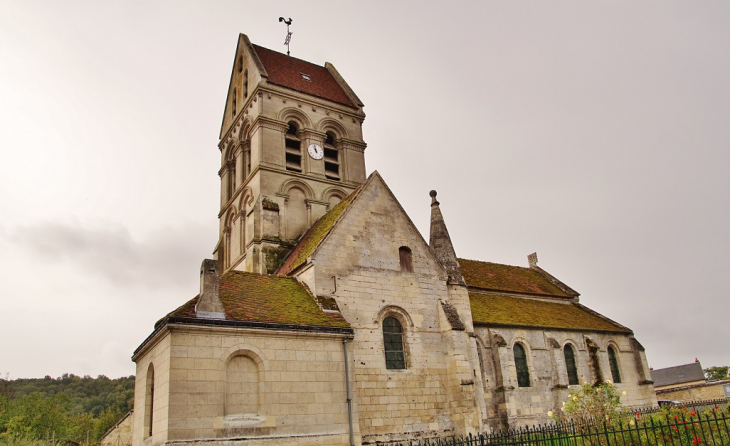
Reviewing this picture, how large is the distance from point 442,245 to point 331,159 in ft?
35.0

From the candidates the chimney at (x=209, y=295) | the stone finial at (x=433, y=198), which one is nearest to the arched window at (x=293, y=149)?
the stone finial at (x=433, y=198)

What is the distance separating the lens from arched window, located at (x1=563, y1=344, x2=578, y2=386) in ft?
89.0

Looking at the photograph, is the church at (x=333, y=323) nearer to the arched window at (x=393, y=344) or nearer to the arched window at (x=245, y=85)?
the arched window at (x=393, y=344)

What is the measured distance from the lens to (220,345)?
15.2 metres

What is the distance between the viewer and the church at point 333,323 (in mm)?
15211

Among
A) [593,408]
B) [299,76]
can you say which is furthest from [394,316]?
[299,76]

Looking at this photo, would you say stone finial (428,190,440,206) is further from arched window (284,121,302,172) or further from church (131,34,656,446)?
arched window (284,121,302,172)

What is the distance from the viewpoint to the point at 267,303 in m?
17.3

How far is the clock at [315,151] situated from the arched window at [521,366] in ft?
45.8

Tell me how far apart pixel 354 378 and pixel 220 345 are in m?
4.41

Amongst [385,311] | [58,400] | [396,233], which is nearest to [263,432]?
[385,311]

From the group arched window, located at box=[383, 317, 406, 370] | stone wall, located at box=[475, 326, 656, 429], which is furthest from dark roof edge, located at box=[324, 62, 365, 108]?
arched window, located at box=[383, 317, 406, 370]

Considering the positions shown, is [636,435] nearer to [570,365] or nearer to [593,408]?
[593,408]

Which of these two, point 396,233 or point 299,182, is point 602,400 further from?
point 299,182
